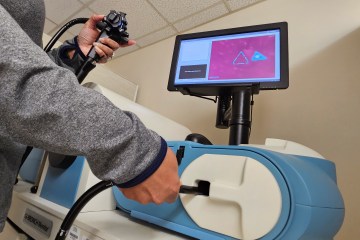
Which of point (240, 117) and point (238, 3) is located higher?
point (238, 3)

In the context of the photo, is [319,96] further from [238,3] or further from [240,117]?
[238,3]

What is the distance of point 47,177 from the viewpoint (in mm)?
889

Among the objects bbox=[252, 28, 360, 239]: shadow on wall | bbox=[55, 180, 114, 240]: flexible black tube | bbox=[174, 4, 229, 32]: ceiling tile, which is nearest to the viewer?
bbox=[55, 180, 114, 240]: flexible black tube

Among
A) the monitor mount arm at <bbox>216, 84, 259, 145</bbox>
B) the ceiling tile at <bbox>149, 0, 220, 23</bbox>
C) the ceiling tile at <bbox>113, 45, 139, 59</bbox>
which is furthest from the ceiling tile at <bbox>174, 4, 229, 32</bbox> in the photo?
the monitor mount arm at <bbox>216, 84, 259, 145</bbox>

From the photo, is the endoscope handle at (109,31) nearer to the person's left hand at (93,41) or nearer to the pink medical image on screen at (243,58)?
the person's left hand at (93,41)

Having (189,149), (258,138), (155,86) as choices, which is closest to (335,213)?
(189,149)

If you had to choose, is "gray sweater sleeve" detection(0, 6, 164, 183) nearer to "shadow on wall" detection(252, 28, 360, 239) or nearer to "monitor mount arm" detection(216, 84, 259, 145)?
"monitor mount arm" detection(216, 84, 259, 145)

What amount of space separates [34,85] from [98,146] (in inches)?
4.7

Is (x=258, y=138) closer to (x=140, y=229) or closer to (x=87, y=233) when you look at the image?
(x=140, y=229)

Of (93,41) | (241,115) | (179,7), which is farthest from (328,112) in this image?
(179,7)

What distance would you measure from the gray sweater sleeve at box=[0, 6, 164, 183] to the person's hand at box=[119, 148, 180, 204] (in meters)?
0.03

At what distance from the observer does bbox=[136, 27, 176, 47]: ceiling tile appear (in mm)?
1836

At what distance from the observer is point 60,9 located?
184 cm

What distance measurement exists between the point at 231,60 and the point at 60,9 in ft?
5.26
